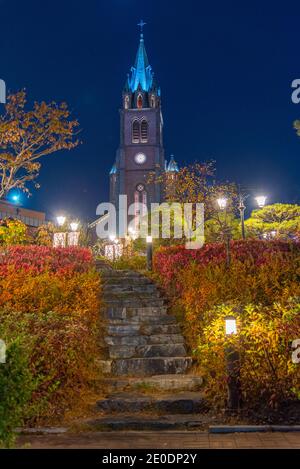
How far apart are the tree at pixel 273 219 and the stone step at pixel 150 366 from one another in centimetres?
2341

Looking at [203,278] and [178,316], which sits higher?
[203,278]

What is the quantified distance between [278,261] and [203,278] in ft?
5.89

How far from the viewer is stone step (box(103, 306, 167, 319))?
1032 cm

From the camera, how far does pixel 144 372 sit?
8336 mm

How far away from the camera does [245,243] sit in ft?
49.3

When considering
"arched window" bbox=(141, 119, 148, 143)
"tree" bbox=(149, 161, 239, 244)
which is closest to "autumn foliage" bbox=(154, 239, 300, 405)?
"tree" bbox=(149, 161, 239, 244)

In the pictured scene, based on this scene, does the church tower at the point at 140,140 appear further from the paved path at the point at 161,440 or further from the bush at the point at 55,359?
the paved path at the point at 161,440

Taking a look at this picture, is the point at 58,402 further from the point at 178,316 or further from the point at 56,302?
the point at 178,316

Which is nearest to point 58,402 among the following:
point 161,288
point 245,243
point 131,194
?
point 161,288

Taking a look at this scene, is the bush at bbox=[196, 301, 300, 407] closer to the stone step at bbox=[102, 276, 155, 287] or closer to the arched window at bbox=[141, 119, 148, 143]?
the stone step at bbox=[102, 276, 155, 287]

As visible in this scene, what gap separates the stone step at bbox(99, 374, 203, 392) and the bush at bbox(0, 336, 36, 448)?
3.37 metres

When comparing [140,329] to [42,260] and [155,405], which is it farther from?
[42,260]

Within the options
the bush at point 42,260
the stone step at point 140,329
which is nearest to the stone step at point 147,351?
the stone step at point 140,329
